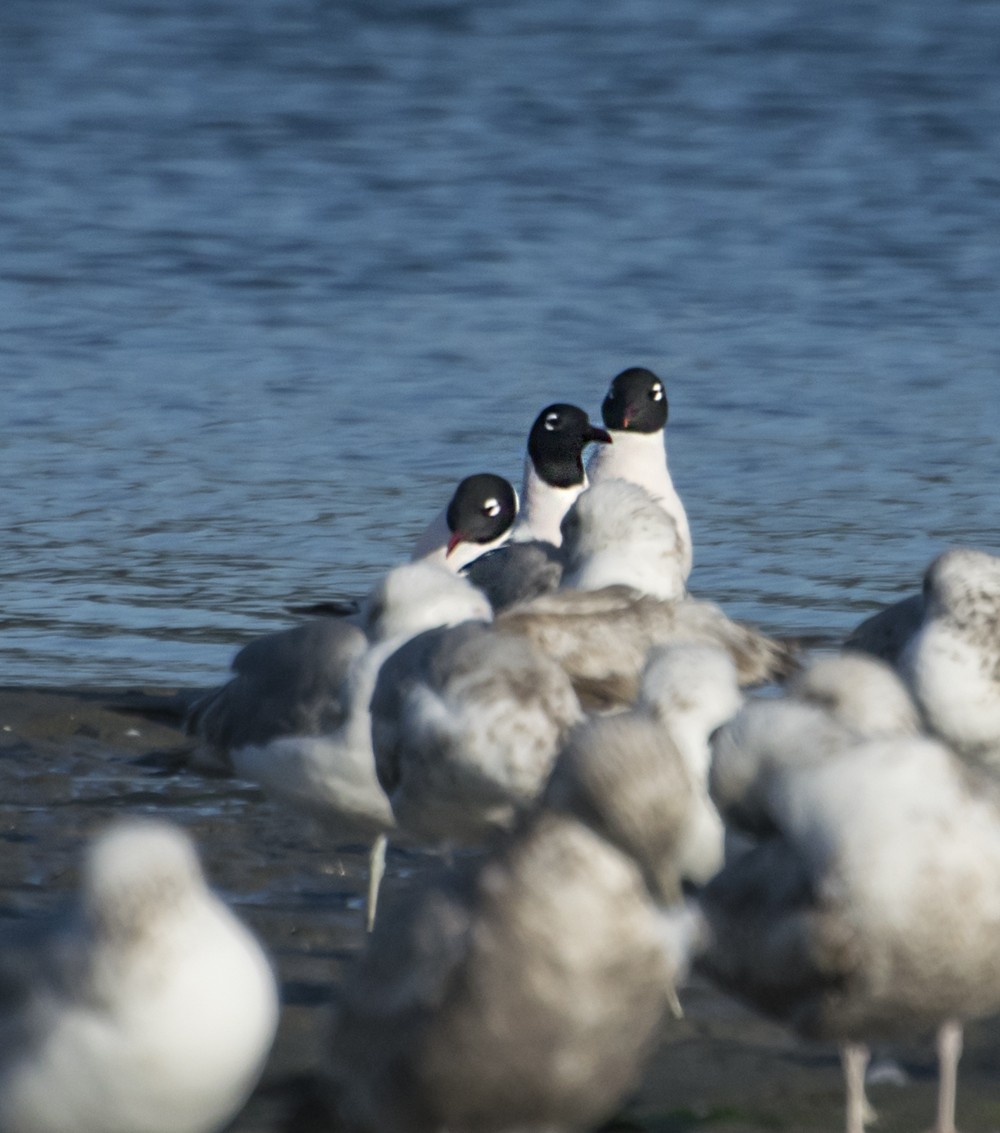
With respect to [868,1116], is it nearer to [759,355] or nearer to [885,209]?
[759,355]

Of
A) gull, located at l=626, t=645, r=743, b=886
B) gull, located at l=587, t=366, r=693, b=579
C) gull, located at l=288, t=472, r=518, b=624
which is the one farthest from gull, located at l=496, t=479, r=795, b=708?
gull, located at l=587, t=366, r=693, b=579

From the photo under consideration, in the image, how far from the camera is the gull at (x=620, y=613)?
725cm

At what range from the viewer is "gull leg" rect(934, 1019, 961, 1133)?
5.41 meters

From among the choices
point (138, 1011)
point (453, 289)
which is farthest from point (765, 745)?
point (453, 289)

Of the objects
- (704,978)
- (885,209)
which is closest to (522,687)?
(704,978)

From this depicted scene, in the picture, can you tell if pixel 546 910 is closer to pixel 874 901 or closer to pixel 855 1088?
pixel 874 901

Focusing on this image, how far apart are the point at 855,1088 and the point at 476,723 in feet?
4.64

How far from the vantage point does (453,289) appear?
1806cm

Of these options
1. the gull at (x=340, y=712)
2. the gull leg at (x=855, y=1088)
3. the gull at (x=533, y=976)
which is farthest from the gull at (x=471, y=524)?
the gull at (x=533, y=976)

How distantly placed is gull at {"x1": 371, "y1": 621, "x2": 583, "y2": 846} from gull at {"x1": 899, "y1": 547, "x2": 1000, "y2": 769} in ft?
4.31

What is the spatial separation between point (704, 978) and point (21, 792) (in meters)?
3.13

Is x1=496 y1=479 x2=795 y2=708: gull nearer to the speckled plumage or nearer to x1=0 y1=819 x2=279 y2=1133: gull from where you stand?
the speckled plumage

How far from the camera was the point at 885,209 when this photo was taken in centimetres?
2089

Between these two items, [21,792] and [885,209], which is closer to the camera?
[21,792]
